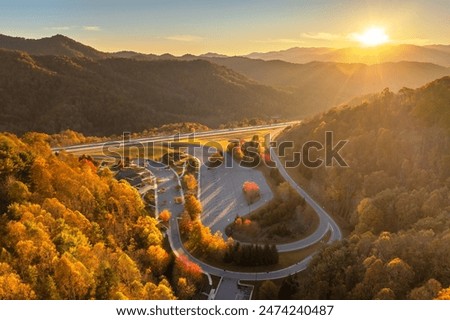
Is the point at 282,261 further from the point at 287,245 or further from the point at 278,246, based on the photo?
the point at 287,245

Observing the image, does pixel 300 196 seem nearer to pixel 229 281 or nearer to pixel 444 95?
pixel 229 281

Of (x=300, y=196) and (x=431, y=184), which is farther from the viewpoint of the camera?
(x=300, y=196)

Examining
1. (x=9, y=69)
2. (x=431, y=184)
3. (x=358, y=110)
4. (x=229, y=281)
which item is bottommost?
(x=229, y=281)

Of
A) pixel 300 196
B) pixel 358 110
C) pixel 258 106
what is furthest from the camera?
pixel 258 106

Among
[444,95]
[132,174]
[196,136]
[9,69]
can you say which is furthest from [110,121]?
[444,95]

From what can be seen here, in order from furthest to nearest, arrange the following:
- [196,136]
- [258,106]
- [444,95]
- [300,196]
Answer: [258,106] < [196,136] < [444,95] < [300,196]

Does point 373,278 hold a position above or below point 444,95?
below
